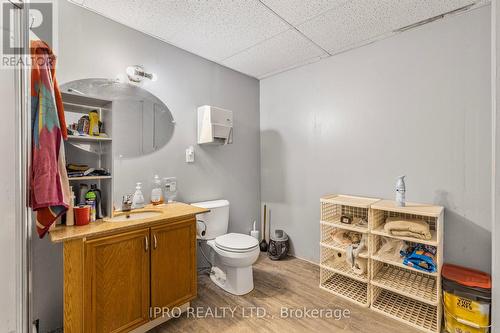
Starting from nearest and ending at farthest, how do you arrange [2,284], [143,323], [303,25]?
1. [2,284]
2. [143,323]
3. [303,25]

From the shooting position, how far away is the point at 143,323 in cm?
155

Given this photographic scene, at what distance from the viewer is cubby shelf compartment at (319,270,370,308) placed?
2.02m

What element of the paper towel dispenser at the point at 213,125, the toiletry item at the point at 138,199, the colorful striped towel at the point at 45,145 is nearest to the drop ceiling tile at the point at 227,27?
the paper towel dispenser at the point at 213,125

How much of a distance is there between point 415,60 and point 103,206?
9.29 ft

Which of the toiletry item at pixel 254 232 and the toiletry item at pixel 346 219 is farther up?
the toiletry item at pixel 346 219

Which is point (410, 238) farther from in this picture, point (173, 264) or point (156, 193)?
point (156, 193)

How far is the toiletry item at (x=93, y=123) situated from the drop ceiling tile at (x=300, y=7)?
4.89ft

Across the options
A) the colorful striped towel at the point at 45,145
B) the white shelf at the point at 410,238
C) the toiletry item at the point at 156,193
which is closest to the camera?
the colorful striped towel at the point at 45,145

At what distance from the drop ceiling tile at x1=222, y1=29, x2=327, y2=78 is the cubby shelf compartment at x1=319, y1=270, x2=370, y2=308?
229cm

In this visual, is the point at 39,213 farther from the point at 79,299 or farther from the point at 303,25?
the point at 303,25

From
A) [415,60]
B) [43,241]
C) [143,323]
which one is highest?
[415,60]

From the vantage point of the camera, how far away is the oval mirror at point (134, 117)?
188 cm

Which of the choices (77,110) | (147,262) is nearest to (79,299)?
(147,262)

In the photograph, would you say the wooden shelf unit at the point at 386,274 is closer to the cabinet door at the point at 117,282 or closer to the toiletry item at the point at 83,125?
the cabinet door at the point at 117,282
